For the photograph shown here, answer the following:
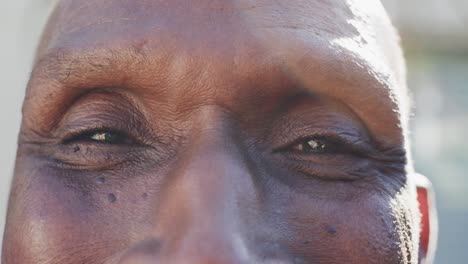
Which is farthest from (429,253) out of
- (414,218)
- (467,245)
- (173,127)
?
(467,245)

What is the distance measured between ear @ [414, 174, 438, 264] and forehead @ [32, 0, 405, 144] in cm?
53

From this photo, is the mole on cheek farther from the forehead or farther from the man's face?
the forehead

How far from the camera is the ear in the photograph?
7.94 feet

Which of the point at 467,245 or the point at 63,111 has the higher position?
the point at 63,111

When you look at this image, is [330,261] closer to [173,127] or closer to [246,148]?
[246,148]

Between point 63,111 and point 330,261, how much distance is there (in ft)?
2.39

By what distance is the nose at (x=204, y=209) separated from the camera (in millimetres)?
1524

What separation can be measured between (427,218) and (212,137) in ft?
3.28

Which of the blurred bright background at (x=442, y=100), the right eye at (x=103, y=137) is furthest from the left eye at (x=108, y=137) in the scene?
the blurred bright background at (x=442, y=100)

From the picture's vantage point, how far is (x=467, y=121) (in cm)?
642

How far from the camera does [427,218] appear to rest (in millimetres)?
2457

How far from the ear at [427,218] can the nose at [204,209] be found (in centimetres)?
91

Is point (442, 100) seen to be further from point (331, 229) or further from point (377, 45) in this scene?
point (331, 229)

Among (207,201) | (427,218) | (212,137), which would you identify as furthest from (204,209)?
(427,218)
